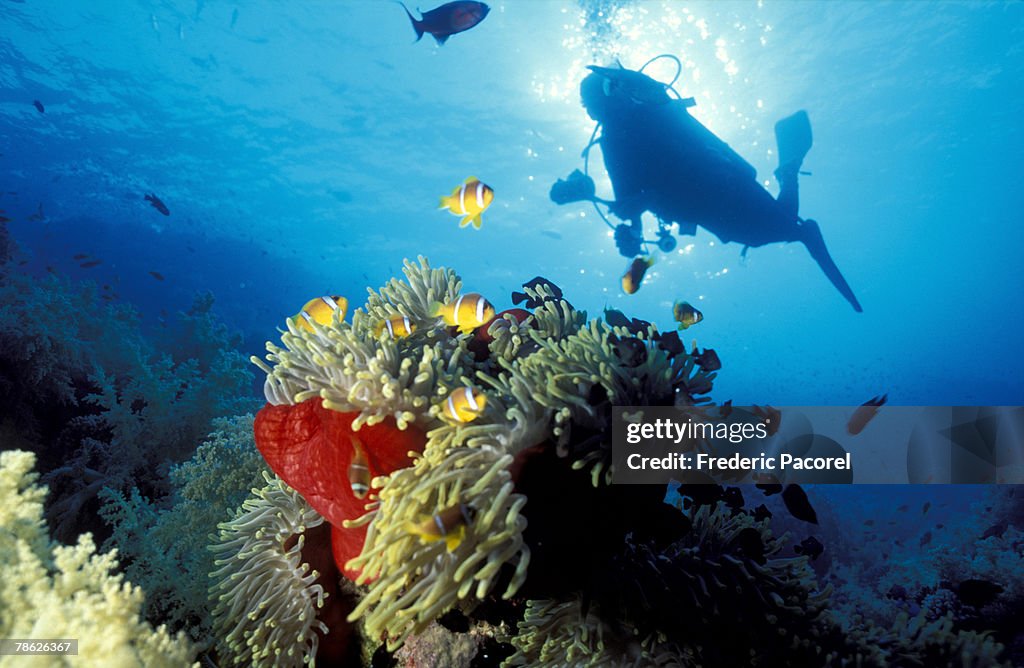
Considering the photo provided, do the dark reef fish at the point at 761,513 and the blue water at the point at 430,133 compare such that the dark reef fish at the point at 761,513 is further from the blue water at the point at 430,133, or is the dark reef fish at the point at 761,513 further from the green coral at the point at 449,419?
the blue water at the point at 430,133

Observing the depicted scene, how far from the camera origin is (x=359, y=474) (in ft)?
7.81

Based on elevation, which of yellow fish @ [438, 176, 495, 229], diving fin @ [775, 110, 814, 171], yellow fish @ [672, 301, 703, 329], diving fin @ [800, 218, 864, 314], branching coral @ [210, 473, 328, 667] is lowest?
branching coral @ [210, 473, 328, 667]

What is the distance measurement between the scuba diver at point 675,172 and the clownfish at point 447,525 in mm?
9828

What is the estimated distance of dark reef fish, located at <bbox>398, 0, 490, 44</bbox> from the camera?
6.10 meters

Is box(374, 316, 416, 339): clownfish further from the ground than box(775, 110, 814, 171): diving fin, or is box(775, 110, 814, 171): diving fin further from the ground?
box(775, 110, 814, 171): diving fin

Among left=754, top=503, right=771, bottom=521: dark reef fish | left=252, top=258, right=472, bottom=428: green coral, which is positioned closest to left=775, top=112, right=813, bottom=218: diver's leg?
left=754, top=503, right=771, bottom=521: dark reef fish

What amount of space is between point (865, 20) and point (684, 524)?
90.5ft

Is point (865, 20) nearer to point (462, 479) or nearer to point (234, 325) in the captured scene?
point (462, 479)

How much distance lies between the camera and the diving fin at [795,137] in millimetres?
10945

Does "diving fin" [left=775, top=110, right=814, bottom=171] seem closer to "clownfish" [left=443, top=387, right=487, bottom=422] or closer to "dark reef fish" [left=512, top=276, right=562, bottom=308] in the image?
"dark reef fish" [left=512, top=276, right=562, bottom=308]

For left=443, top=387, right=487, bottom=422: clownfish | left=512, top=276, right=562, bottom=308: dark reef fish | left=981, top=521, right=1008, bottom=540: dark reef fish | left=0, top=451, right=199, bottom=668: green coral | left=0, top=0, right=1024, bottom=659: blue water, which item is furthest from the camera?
left=0, top=0, right=1024, bottom=659: blue water

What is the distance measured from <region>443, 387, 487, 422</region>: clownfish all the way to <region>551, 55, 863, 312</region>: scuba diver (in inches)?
377

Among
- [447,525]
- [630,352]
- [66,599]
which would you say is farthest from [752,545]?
[66,599]

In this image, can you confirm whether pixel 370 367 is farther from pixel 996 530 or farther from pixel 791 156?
pixel 791 156
